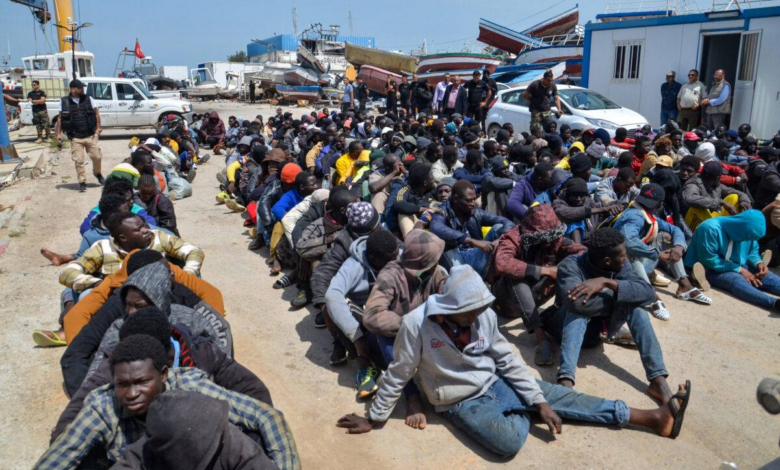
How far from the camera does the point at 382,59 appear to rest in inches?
1258

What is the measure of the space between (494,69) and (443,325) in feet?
77.7

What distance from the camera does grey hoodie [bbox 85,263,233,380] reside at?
329cm

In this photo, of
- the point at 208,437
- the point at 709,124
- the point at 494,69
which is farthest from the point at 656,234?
the point at 494,69

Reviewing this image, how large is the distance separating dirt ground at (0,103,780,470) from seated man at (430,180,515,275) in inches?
29.0

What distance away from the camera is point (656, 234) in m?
5.58

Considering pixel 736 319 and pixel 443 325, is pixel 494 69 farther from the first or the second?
pixel 443 325

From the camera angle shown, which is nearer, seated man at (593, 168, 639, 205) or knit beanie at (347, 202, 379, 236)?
knit beanie at (347, 202, 379, 236)

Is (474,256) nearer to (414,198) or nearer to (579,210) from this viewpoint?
(414,198)

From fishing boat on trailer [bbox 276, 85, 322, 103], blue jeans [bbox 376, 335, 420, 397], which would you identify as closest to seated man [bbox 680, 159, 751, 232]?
blue jeans [bbox 376, 335, 420, 397]

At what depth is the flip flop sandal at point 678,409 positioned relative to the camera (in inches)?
134

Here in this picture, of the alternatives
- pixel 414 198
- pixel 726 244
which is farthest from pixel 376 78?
pixel 726 244

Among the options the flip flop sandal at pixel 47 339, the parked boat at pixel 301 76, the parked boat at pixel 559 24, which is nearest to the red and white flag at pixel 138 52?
the parked boat at pixel 301 76

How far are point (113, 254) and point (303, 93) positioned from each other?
96.9 feet

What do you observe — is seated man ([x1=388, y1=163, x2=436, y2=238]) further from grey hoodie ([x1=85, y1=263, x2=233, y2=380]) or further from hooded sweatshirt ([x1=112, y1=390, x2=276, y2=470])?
hooded sweatshirt ([x1=112, y1=390, x2=276, y2=470])
